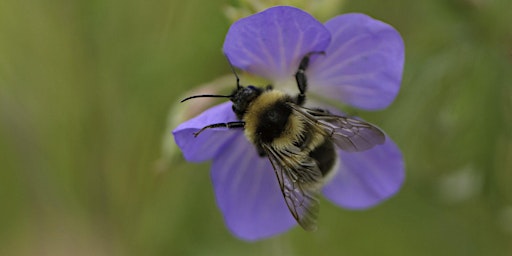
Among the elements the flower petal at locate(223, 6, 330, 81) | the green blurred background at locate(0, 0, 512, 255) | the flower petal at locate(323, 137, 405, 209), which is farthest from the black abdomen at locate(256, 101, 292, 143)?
the green blurred background at locate(0, 0, 512, 255)

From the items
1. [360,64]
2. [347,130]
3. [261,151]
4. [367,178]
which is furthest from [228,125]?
[367,178]

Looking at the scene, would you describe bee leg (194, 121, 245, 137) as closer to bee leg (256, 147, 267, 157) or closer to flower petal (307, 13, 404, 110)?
bee leg (256, 147, 267, 157)

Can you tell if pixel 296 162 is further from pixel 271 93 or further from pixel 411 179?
pixel 411 179

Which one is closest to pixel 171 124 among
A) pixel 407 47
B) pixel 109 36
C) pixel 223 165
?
pixel 223 165

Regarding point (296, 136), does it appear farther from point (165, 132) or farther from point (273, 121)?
point (165, 132)

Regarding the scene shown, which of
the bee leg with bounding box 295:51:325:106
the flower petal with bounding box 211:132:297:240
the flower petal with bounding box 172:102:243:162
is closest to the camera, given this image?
the flower petal with bounding box 172:102:243:162
